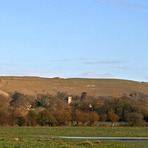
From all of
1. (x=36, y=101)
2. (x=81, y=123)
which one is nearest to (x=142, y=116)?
(x=81, y=123)

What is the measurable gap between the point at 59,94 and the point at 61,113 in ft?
306

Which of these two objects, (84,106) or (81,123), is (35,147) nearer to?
(81,123)

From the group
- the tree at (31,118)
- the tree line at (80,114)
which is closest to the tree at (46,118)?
the tree line at (80,114)

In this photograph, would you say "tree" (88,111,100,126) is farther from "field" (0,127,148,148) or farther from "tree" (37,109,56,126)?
"field" (0,127,148,148)

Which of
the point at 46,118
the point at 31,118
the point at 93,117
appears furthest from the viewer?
the point at 93,117

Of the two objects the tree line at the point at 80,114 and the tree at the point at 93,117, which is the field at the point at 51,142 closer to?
the tree line at the point at 80,114

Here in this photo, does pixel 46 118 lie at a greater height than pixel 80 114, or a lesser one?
lesser

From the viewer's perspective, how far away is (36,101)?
6314 inches

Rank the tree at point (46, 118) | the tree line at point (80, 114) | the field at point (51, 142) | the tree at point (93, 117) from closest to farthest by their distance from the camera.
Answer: the field at point (51, 142) → the tree line at point (80, 114) → the tree at point (46, 118) → the tree at point (93, 117)

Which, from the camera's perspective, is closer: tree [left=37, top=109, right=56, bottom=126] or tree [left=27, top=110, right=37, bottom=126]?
tree [left=27, top=110, right=37, bottom=126]

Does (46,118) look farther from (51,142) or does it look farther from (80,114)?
(51,142)

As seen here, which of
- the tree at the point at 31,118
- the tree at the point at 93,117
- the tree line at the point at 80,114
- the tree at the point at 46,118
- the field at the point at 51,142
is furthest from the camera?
the tree at the point at 93,117

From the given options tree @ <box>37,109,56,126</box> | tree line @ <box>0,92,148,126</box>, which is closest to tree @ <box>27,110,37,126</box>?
tree line @ <box>0,92,148,126</box>

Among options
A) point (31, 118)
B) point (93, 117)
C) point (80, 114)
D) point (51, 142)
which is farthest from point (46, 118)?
point (51, 142)
